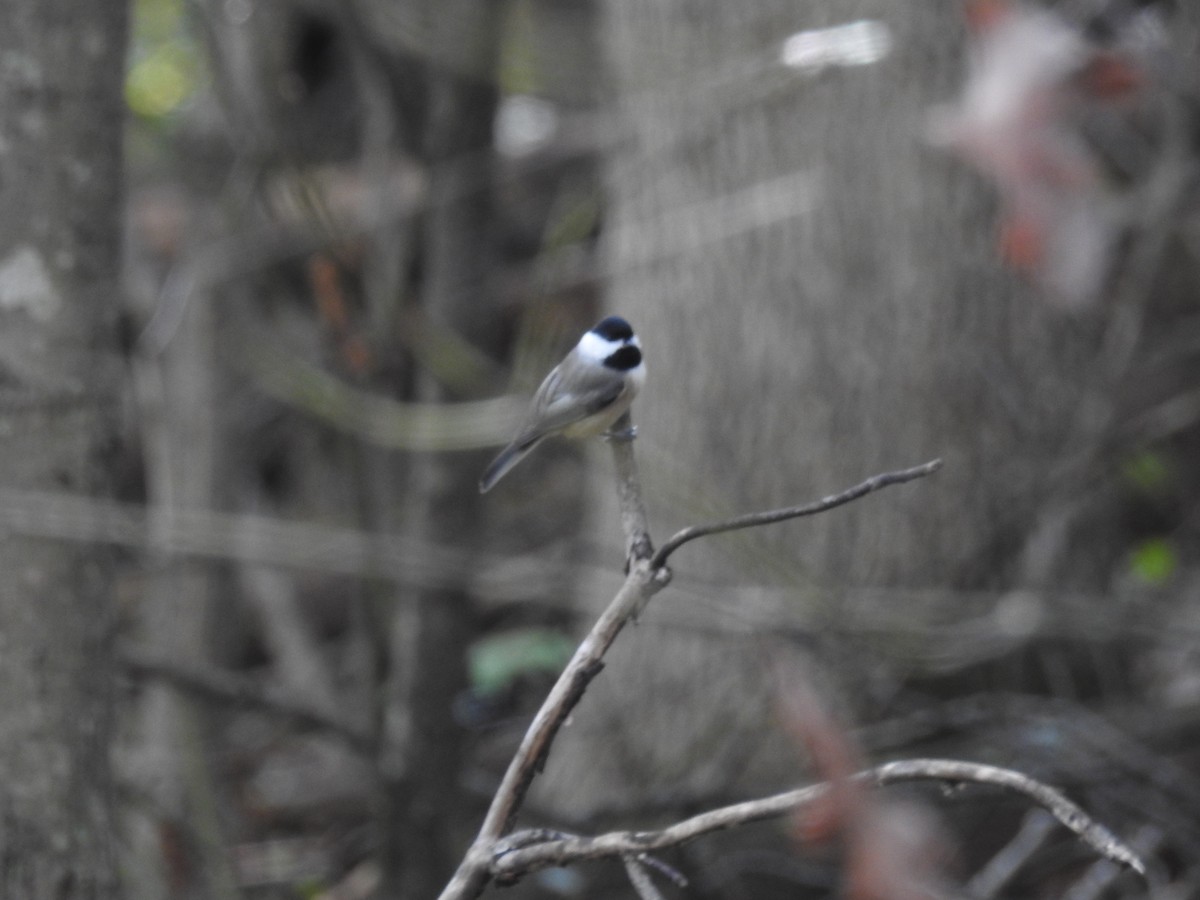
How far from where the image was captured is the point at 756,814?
1307 millimetres

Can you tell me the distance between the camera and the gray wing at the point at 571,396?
1.85m

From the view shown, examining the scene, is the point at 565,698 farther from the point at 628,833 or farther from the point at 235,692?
the point at 235,692

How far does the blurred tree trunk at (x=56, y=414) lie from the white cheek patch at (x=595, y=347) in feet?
3.38

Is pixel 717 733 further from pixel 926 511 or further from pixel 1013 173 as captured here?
pixel 1013 173

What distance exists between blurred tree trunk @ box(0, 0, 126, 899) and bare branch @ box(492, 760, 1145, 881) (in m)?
1.27

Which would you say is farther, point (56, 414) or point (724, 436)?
point (724, 436)

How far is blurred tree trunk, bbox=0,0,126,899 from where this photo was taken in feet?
7.67

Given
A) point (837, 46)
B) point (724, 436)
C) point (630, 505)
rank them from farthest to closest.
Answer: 1. point (724, 436)
2. point (837, 46)
3. point (630, 505)

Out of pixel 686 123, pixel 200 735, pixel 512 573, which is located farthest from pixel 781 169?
pixel 200 735

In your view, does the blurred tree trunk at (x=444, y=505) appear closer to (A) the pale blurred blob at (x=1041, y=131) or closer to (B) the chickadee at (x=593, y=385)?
(A) the pale blurred blob at (x=1041, y=131)

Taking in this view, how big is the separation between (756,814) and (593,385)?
28.4 inches

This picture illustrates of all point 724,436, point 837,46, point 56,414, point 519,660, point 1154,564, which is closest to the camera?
point 56,414

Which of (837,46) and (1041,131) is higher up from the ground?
(837,46)

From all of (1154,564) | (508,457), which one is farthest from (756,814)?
(1154,564)
